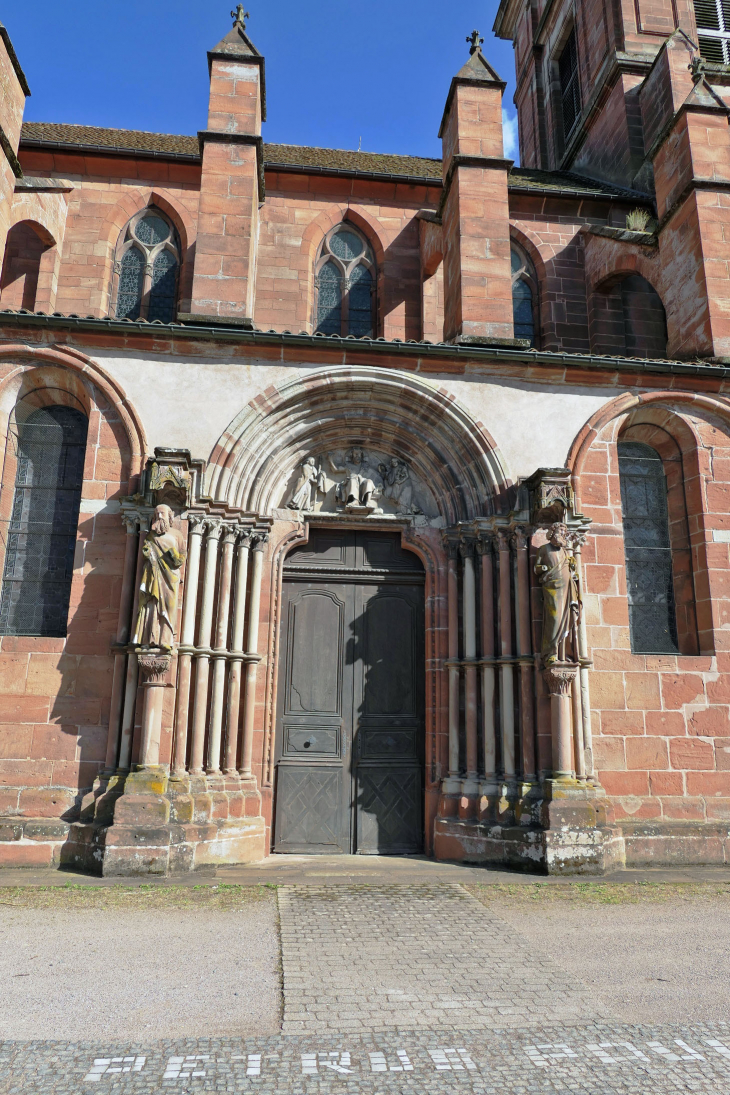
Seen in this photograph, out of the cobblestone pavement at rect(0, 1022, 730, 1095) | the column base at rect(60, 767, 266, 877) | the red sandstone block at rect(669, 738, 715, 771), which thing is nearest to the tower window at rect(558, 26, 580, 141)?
the red sandstone block at rect(669, 738, 715, 771)

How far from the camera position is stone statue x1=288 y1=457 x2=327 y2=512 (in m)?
8.80

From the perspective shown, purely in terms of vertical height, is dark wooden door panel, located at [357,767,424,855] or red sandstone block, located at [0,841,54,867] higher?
dark wooden door panel, located at [357,767,424,855]

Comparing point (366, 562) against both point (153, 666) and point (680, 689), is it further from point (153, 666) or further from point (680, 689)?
point (680, 689)

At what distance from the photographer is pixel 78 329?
8242 millimetres

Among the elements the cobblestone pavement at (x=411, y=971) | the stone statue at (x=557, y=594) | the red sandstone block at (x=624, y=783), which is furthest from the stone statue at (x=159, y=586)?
the red sandstone block at (x=624, y=783)

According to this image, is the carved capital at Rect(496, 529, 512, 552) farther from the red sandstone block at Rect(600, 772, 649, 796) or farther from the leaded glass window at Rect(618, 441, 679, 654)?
the red sandstone block at Rect(600, 772, 649, 796)

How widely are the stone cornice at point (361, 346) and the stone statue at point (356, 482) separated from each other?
1.14 meters

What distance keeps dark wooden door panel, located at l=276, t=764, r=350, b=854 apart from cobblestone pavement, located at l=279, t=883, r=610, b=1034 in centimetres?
219

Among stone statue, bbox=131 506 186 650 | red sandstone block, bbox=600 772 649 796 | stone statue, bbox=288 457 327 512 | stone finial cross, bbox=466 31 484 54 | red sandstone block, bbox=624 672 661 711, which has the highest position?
stone finial cross, bbox=466 31 484 54

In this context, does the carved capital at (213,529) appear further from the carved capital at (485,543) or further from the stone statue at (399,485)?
the carved capital at (485,543)

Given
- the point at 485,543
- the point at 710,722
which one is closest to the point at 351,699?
the point at 485,543

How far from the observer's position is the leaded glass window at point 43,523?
8.05 meters

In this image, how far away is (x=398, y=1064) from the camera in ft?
10.2

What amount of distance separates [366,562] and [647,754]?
362cm
